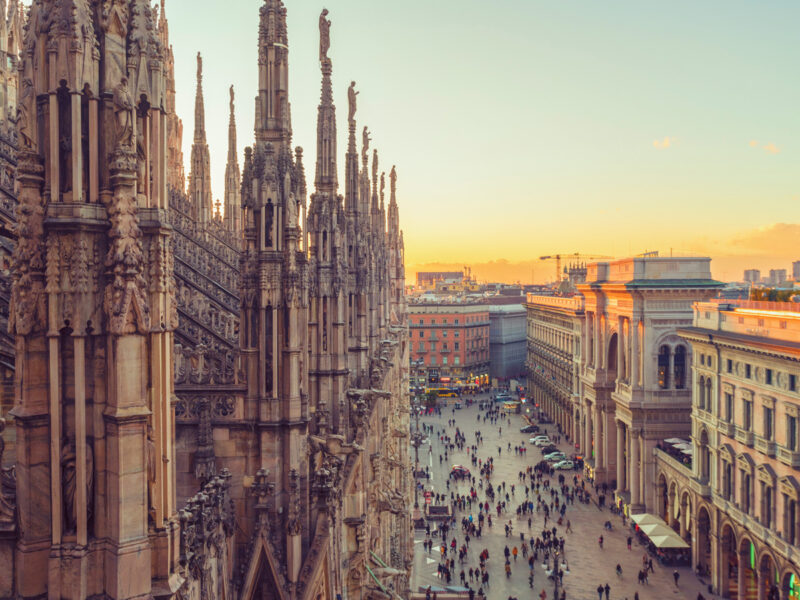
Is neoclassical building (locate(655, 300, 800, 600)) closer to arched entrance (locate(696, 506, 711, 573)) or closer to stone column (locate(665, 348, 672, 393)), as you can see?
arched entrance (locate(696, 506, 711, 573))

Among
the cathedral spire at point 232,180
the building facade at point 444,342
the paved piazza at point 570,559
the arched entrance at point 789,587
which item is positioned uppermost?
the cathedral spire at point 232,180

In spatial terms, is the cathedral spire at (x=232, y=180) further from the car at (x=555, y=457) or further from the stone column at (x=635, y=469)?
the stone column at (x=635, y=469)

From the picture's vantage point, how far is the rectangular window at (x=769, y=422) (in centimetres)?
2931

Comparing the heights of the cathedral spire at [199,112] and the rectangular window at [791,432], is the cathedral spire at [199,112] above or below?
above

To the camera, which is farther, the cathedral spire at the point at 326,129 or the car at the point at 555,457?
the car at the point at 555,457

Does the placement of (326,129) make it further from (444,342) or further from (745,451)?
(444,342)

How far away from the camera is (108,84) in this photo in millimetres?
5672

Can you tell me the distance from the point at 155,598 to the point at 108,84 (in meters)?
4.26

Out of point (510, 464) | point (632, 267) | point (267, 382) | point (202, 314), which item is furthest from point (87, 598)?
point (510, 464)

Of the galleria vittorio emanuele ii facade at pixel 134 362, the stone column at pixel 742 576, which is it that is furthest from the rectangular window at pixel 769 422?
the galleria vittorio emanuele ii facade at pixel 134 362

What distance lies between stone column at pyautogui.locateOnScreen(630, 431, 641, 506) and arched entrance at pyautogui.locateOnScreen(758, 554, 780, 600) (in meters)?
14.9

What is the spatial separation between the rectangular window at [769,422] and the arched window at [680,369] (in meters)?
15.2

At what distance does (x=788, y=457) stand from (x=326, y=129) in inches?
878

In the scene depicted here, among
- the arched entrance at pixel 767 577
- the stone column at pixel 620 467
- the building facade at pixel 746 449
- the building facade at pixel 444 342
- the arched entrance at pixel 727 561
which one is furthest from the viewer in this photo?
the building facade at pixel 444 342
